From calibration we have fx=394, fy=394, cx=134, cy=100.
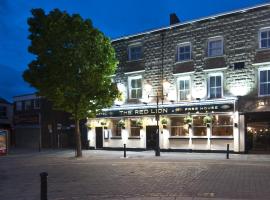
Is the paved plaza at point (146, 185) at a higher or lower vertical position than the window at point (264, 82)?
lower

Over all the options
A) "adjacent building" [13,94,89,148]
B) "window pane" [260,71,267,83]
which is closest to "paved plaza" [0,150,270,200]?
"window pane" [260,71,267,83]

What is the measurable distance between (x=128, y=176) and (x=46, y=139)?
99.7 ft

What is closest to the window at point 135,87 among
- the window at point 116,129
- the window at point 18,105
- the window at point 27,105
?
the window at point 116,129

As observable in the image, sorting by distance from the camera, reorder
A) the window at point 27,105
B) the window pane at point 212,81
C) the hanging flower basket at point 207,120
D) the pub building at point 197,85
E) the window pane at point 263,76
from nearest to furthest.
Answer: the window pane at point 263,76 → the pub building at point 197,85 → the hanging flower basket at point 207,120 → the window pane at point 212,81 → the window at point 27,105

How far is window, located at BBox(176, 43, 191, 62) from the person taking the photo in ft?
98.1

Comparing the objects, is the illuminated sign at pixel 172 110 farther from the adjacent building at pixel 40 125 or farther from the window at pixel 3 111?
the window at pixel 3 111

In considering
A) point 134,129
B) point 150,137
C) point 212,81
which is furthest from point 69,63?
point 212,81

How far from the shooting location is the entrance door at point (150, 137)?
105 feet

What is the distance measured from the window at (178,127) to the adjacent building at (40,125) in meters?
13.6

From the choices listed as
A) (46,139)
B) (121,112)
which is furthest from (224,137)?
(46,139)

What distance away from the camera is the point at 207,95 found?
92.9 ft

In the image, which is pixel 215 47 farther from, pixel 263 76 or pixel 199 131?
pixel 199 131

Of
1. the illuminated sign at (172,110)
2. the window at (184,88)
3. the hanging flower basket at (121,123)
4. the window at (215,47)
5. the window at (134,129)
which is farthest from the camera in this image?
the hanging flower basket at (121,123)

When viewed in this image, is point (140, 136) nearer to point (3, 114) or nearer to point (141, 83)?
point (141, 83)
